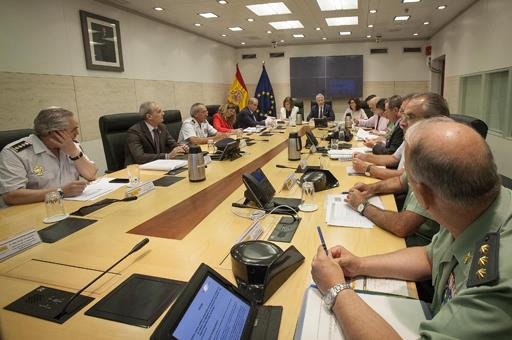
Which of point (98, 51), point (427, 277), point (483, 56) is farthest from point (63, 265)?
point (483, 56)

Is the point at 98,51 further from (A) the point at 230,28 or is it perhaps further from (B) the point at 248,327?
(B) the point at 248,327

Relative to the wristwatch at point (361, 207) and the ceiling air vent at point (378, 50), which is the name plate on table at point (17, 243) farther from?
the ceiling air vent at point (378, 50)

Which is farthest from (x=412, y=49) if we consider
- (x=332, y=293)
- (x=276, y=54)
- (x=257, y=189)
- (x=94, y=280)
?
(x=94, y=280)

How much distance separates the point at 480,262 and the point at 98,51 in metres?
5.14

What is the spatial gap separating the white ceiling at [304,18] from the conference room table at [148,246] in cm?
416

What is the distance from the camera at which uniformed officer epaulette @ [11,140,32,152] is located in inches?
75.6

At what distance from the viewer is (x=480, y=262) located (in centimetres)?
67

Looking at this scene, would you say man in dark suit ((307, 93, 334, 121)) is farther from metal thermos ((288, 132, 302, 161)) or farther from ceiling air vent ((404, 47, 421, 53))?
metal thermos ((288, 132, 302, 161))

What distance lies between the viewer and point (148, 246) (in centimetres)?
129

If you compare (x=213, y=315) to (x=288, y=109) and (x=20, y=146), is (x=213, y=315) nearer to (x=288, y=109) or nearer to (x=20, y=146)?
(x=20, y=146)

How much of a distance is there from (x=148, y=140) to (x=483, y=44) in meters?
5.19

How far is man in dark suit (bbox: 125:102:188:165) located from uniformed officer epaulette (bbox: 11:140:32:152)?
1.08 meters

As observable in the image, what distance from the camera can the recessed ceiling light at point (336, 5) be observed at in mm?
5216

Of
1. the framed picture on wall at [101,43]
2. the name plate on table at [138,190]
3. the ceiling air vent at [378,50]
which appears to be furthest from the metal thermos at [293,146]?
the ceiling air vent at [378,50]
